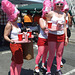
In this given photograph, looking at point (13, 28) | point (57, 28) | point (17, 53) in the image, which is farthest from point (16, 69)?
point (57, 28)

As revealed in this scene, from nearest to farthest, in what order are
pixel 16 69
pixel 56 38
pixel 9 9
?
1. pixel 9 9
2. pixel 16 69
3. pixel 56 38

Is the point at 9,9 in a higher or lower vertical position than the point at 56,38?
higher

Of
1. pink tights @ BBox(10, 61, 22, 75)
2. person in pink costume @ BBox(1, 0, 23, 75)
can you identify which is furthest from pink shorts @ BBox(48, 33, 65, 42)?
pink tights @ BBox(10, 61, 22, 75)

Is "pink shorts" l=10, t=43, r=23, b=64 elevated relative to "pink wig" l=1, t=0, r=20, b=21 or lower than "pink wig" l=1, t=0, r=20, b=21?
lower

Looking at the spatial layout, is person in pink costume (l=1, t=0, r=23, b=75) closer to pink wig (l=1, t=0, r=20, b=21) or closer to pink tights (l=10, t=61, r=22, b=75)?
pink wig (l=1, t=0, r=20, b=21)

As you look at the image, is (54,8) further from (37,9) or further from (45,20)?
(37,9)

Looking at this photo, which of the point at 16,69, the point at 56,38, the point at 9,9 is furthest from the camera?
the point at 56,38

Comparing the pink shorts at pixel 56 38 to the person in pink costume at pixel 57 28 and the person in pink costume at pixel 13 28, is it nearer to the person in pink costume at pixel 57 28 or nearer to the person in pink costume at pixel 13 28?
the person in pink costume at pixel 57 28

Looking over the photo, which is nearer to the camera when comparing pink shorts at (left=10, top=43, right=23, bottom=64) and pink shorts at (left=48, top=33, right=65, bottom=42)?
pink shorts at (left=10, top=43, right=23, bottom=64)

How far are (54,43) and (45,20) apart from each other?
25.2 inches

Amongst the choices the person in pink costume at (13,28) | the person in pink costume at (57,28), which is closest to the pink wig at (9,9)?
the person in pink costume at (13,28)

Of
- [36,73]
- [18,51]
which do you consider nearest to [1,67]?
[36,73]

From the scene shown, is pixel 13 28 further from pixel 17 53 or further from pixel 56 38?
pixel 56 38

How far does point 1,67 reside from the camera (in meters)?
4.57
